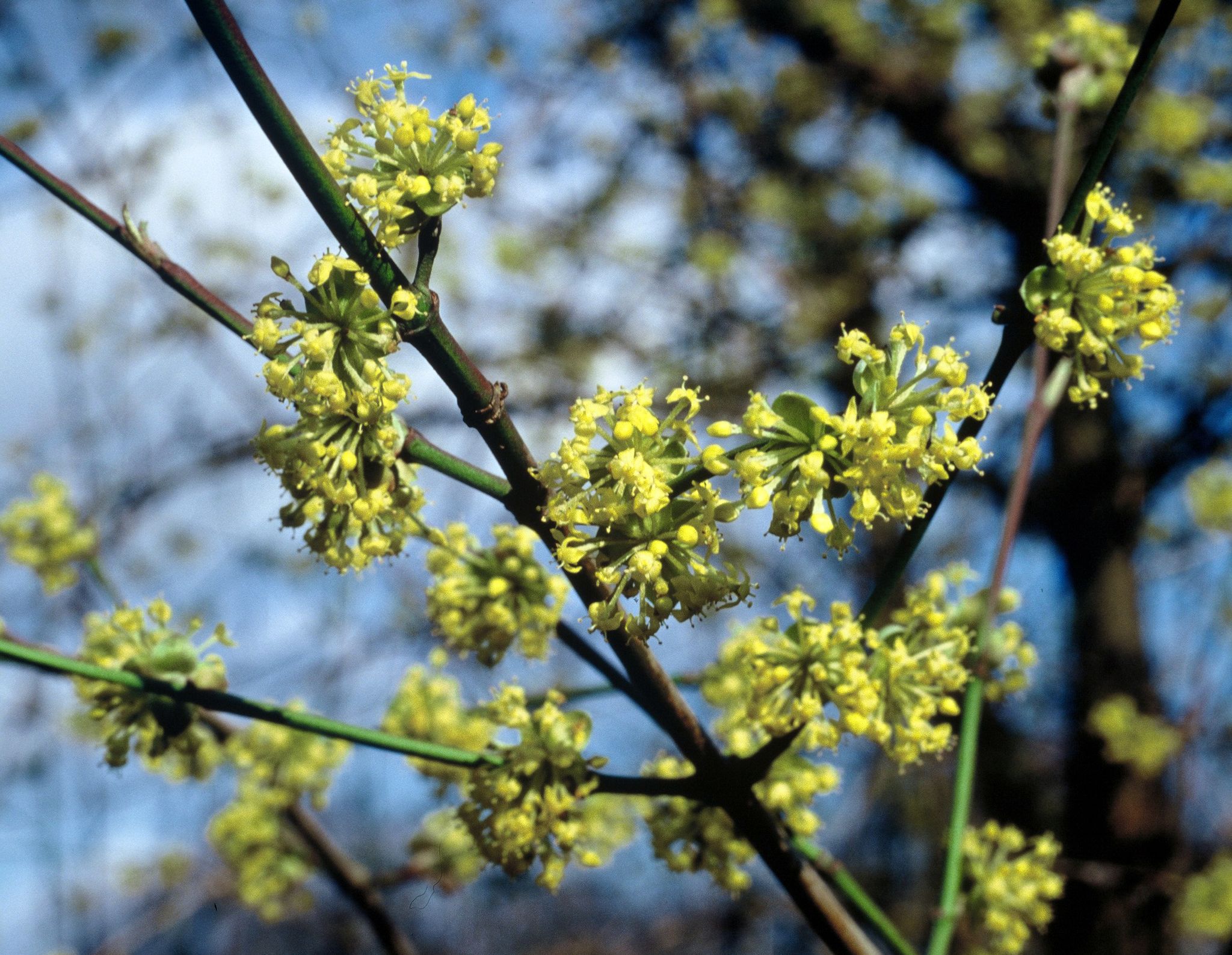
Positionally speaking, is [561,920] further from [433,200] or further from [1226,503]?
[433,200]

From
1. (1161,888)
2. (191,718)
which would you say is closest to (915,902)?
(1161,888)

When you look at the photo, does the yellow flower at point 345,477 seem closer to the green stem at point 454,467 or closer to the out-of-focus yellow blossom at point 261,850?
the green stem at point 454,467

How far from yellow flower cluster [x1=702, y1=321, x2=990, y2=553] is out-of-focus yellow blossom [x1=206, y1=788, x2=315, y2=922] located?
1931 millimetres

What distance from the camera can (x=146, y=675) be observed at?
1512 mm

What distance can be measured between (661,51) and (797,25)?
961 mm

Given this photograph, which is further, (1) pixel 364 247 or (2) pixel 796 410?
(2) pixel 796 410

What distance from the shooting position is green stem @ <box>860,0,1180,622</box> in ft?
3.60

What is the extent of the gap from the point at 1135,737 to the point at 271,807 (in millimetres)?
4745

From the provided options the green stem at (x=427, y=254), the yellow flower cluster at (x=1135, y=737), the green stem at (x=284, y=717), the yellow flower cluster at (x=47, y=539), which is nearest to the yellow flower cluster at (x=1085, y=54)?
the green stem at (x=427, y=254)

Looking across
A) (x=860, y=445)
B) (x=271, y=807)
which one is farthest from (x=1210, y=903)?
(x=860, y=445)

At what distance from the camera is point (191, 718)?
152 centimetres

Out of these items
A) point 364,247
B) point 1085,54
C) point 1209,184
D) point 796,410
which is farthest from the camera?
point 1209,184

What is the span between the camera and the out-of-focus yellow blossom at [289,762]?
2.61 meters

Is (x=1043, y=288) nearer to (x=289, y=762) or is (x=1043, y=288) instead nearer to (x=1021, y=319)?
(x=1021, y=319)
